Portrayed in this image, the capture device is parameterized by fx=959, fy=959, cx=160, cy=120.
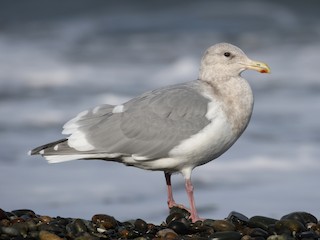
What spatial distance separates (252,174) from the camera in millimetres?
10594

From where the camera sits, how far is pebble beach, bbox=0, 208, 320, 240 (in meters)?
6.68

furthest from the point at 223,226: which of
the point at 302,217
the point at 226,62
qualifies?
the point at 226,62

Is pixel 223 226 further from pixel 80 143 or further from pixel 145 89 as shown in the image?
pixel 145 89

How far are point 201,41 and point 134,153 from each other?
36.7ft

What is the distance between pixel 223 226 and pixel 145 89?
25.4ft

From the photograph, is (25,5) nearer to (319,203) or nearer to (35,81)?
(35,81)

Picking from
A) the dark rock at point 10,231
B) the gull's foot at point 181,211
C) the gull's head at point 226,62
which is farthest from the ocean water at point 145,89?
the dark rock at point 10,231

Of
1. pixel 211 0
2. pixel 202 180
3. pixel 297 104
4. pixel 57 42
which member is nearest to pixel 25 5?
pixel 57 42

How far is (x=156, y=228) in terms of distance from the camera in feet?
23.1

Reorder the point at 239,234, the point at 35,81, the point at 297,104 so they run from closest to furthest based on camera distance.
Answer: the point at 239,234 < the point at 297,104 < the point at 35,81

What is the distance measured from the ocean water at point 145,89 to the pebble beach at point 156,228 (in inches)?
82.3

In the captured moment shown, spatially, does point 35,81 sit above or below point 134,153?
above

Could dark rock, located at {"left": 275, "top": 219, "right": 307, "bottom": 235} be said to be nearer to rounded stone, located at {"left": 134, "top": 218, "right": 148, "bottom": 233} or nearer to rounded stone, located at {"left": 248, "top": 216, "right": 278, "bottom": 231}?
rounded stone, located at {"left": 248, "top": 216, "right": 278, "bottom": 231}

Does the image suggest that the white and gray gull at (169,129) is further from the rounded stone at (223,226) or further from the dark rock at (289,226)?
the dark rock at (289,226)
